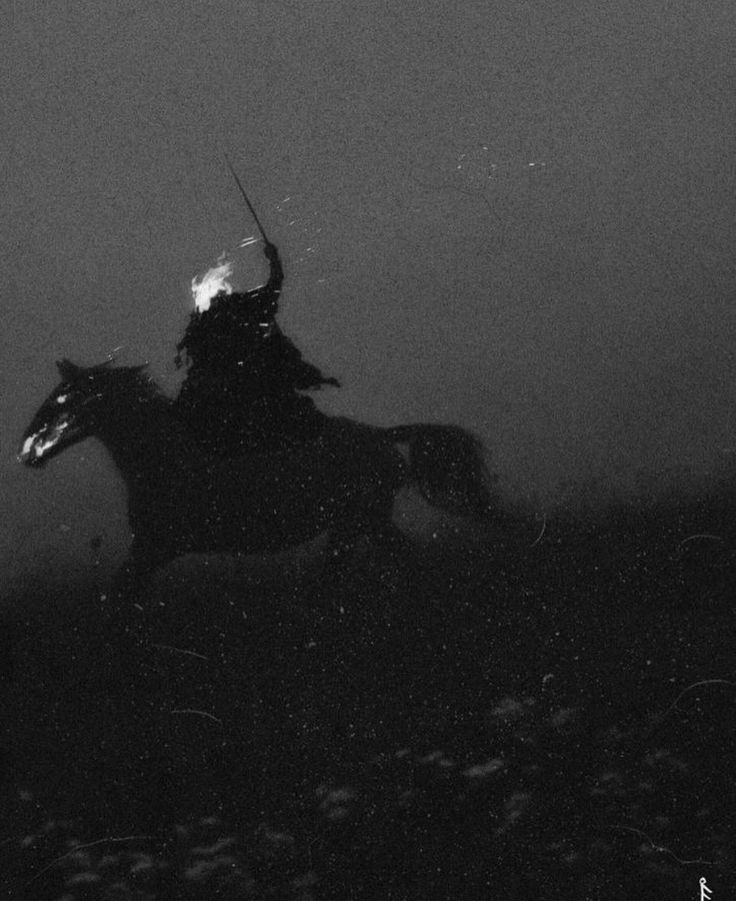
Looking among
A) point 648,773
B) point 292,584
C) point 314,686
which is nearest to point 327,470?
point 292,584

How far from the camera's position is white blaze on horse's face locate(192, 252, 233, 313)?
0.93 m

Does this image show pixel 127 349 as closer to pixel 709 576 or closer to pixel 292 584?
pixel 292 584

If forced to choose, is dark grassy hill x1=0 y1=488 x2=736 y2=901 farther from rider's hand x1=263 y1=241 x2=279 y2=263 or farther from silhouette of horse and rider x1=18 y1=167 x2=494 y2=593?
rider's hand x1=263 y1=241 x2=279 y2=263

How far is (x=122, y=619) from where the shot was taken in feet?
2.99

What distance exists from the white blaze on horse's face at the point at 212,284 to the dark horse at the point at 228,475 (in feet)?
0.34

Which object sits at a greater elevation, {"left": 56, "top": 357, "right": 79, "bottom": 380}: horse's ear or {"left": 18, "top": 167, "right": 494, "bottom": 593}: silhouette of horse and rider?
{"left": 56, "top": 357, "right": 79, "bottom": 380}: horse's ear

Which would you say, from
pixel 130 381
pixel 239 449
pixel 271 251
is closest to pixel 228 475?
pixel 239 449

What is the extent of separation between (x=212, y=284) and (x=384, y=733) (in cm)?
55

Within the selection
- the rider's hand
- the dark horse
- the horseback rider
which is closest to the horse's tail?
the dark horse

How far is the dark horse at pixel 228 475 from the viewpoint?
92 cm

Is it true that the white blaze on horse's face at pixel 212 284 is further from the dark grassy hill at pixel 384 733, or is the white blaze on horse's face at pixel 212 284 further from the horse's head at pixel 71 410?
the dark grassy hill at pixel 384 733

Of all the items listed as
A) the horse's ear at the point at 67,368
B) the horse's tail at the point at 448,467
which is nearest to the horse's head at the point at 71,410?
the horse's ear at the point at 67,368

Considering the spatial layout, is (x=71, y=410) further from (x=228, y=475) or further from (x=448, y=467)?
(x=448, y=467)

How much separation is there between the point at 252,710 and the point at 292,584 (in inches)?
5.7
